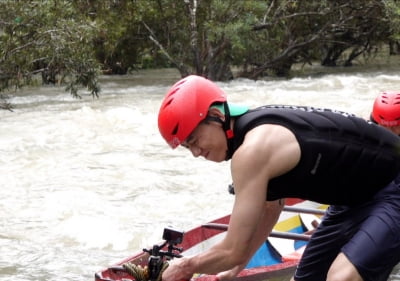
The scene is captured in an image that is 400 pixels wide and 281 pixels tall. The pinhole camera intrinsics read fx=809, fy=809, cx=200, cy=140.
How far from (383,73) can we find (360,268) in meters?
22.6

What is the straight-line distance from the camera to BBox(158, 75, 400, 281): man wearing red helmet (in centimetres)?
323

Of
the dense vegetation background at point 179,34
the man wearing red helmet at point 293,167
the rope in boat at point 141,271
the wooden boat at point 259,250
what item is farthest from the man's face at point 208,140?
the dense vegetation background at point 179,34

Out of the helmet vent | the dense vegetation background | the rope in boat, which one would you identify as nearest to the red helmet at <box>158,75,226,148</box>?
the helmet vent

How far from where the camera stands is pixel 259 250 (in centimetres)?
691

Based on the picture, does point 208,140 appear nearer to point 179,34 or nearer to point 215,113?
point 215,113

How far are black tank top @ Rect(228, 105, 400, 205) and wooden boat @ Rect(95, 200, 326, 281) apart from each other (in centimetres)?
82

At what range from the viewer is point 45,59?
17.2 meters

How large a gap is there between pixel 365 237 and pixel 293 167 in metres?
0.51

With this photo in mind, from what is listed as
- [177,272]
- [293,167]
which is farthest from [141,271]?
[293,167]

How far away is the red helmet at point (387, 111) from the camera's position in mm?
5379

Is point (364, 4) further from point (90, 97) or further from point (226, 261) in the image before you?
point (226, 261)

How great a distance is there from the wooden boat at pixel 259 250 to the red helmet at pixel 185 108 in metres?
0.79

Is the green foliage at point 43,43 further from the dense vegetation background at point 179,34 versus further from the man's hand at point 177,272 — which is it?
the man's hand at point 177,272

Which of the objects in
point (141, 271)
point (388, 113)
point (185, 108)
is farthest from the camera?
point (388, 113)
